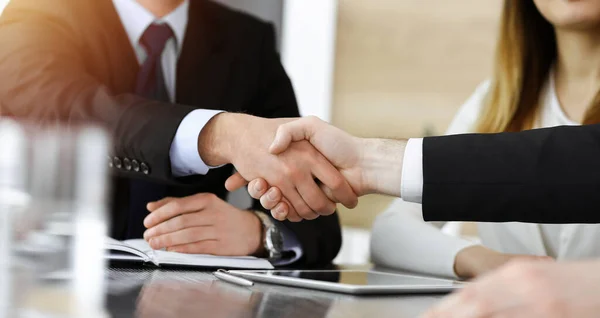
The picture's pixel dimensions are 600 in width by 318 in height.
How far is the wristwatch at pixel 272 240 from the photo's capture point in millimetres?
1433

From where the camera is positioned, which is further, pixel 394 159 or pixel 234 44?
pixel 234 44

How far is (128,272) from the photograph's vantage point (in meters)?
1.05

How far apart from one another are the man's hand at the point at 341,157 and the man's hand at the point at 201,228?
0.06m

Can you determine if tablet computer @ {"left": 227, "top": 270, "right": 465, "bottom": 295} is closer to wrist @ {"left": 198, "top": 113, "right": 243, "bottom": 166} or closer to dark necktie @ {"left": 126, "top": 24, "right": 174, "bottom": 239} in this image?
wrist @ {"left": 198, "top": 113, "right": 243, "bottom": 166}

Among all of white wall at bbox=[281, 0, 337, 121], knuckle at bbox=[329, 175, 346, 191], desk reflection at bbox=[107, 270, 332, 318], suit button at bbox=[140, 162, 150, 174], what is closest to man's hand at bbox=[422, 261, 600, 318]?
desk reflection at bbox=[107, 270, 332, 318]

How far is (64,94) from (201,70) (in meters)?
0.46

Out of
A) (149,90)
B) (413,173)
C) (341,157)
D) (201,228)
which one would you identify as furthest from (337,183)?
(149,90)

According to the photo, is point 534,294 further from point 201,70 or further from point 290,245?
point 201,70

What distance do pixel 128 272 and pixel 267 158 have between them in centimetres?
42

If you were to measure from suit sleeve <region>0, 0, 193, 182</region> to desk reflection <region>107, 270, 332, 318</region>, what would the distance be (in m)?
0.42

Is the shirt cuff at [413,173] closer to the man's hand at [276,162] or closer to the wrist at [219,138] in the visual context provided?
the man's hand at [276,162]

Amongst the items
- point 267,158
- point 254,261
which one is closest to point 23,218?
point 254,261

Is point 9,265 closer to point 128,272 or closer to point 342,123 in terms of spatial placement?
point 128,272

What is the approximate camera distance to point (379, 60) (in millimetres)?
3234
